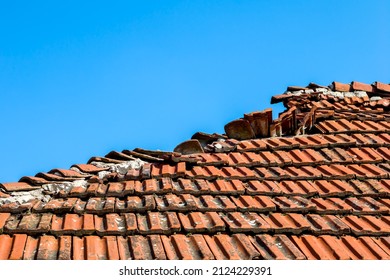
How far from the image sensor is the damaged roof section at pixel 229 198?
14.7 ft

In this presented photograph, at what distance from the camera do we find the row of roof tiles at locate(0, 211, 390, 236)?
4648 millimetres

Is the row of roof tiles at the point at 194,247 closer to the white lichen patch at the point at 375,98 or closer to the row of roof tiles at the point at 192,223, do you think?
the row of roof tiles at the point at 192,223

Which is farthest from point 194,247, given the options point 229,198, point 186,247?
point 229,198

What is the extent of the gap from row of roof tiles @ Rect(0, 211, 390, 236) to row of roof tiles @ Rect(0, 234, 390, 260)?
57mm

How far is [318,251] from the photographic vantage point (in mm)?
4438

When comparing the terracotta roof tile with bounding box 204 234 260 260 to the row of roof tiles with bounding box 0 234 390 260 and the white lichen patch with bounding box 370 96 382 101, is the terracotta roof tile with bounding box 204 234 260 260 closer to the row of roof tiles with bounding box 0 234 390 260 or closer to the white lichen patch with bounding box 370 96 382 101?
the row of roof tiles with bounding box 0 234 390 260

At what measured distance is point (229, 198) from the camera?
5164 millimetres

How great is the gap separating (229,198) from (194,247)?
823 millimetres

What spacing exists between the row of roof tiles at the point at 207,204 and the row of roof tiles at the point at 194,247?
0.37m

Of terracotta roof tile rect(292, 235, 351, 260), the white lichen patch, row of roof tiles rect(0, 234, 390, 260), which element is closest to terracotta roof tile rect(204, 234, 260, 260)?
row of roof tiles rect(0, 234, 390, 260)

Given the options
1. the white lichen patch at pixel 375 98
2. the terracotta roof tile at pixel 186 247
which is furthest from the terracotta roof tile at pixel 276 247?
the white lichen patch at pixel 375 98

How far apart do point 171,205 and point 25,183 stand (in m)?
1.41
